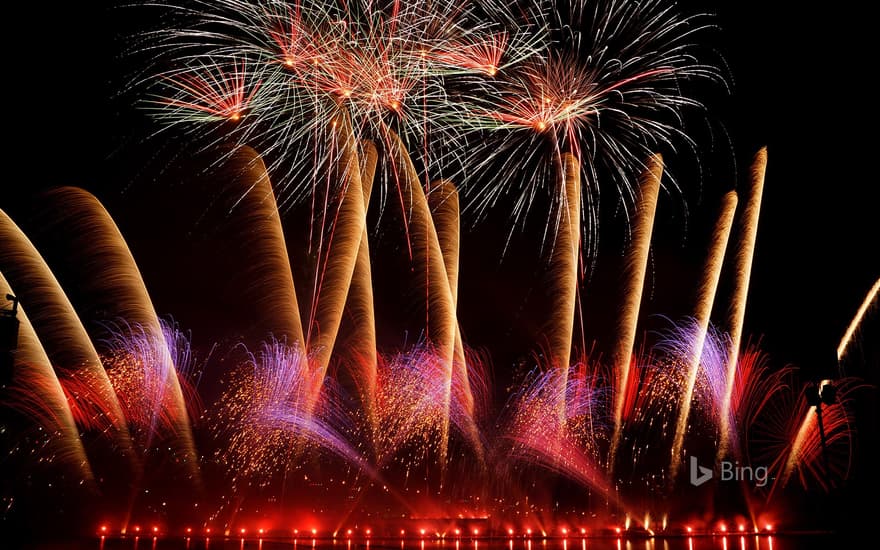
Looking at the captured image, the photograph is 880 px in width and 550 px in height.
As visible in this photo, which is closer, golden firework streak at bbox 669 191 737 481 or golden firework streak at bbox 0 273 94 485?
golden firework streak at bbox 0 273 94 485

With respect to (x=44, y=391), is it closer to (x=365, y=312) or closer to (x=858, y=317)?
(x=365, y=312)

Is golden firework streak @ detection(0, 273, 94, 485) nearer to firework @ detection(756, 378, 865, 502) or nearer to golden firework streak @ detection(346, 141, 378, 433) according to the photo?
golden firework streak @ detection(346, 141, 378, 433)

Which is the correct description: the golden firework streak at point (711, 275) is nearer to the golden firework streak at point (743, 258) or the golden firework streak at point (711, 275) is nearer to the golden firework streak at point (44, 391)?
the golden firework streak at point (743, 258)

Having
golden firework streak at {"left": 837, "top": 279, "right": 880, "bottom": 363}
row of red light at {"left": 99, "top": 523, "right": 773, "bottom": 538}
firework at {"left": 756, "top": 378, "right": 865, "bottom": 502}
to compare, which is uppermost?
golden firework streak at {"left": 837, "top": 279, "right": 880, "bottom": 363}

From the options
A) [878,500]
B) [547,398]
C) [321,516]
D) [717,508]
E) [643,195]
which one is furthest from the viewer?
[321,516]

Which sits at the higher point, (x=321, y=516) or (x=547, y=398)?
(x=547, y=398)

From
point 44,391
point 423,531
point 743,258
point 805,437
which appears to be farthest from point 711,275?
point 44,391

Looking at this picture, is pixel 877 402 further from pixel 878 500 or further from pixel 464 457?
pixel 464 457

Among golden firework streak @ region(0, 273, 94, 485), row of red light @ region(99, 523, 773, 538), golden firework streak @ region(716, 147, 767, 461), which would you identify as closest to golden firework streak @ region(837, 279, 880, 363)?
golden firework streak @ region(716, 147, 767, 461)

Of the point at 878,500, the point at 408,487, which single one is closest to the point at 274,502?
the point at 408,487

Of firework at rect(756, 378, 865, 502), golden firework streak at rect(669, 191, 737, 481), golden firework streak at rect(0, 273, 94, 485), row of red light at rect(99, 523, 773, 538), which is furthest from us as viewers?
row of red light at rect(99, 523, 773, 538)
